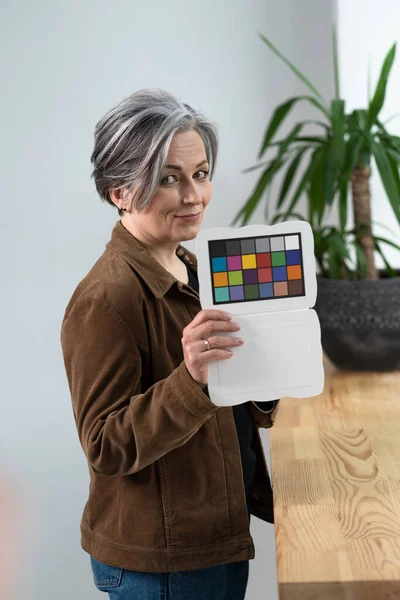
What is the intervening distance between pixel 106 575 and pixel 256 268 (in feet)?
1.75

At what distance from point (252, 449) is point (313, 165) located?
2.65ft

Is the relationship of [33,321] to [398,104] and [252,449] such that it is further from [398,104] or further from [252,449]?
[398,104]

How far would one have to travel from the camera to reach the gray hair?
112 centimetres

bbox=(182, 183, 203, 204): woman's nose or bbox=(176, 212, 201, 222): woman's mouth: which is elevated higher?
bbox=(182, 183, 203, 204): woman's nose

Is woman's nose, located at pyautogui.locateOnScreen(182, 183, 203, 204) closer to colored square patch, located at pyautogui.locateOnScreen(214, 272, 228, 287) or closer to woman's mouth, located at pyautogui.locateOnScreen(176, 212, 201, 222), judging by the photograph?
woman's mouth, located at pyautogui.locateOnScreen(176, 212, 201, 222)

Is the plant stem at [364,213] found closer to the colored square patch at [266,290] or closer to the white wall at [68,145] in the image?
the white wall at [68,145]

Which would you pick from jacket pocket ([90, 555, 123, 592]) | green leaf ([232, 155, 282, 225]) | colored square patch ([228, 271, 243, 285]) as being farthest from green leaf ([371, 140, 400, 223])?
jacket pocket ([90, 555, 123, 592])

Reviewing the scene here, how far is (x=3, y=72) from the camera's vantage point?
2.10 m

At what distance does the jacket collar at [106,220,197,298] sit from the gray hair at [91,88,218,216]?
0.25 feet

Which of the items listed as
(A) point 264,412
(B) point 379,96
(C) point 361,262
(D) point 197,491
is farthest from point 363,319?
(D) point 197,491

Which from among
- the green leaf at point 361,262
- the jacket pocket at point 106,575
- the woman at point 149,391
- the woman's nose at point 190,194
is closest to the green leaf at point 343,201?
the green leaf at point 361,262

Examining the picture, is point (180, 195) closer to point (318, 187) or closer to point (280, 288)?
point (280, 288)

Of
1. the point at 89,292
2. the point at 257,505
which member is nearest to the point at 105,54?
the point at 89,292

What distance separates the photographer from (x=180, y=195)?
1.15 meters
